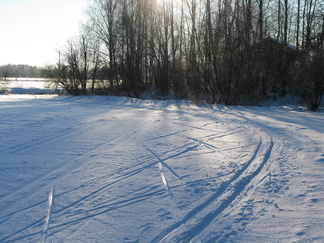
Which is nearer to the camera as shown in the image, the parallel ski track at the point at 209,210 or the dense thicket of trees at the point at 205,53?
the parallel ski track at the point at 209,210

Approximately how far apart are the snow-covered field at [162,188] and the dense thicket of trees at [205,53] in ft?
36.6

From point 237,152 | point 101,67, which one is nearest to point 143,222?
point 237,152

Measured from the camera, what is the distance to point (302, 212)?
3404 mm

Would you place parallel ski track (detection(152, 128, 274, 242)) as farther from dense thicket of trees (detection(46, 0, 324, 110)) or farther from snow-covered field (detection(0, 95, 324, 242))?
dense thicket of trees (detection(46, 0, 324, 110))

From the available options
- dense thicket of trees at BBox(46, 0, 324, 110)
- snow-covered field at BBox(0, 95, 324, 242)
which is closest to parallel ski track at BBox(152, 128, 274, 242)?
snow-covered field at BBox(0, 95, 324, 242)

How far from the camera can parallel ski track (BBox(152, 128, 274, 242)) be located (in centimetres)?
295

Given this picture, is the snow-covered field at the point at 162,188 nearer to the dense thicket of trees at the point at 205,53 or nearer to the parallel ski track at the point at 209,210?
the parallel ski track at the point at 209,210

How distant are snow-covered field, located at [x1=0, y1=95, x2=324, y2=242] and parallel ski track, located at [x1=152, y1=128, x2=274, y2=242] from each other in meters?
0.01

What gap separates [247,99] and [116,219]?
55.3 ft

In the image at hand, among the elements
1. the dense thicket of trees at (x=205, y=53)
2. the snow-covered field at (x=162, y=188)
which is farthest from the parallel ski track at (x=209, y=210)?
the dense thicket of trees at (x=205, y=53)

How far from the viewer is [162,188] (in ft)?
13.8

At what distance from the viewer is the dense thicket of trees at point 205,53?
60.4 feet

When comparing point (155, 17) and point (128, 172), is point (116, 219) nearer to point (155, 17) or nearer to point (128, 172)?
point (128, 172)

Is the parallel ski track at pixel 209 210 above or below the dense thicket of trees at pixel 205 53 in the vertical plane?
below
